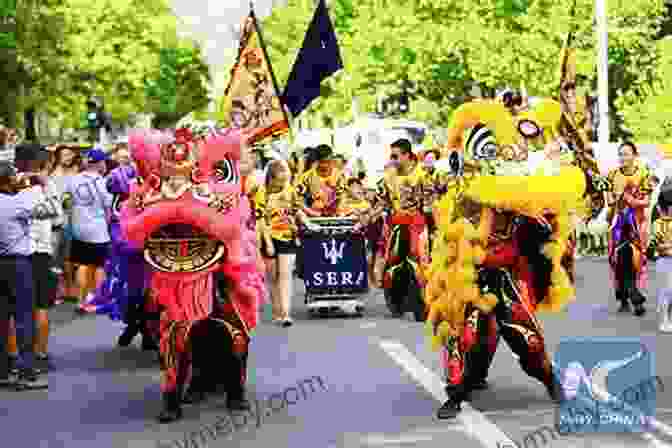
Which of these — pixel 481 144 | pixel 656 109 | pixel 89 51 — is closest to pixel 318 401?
pixel 481 144

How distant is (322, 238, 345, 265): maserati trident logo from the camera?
17484 mm

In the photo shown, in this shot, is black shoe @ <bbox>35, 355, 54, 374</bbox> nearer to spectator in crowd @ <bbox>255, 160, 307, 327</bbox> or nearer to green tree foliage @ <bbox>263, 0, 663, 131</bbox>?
spectator in crowd @ <bbox>255, 160, 307, 327</bbox>

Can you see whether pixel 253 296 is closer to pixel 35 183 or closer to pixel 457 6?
pixel 35 183

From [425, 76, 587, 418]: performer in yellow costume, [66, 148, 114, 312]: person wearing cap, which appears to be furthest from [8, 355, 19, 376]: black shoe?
[66, 148, 114, 312]: person wearing cap

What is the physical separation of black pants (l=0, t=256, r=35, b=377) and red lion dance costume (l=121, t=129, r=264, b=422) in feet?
6.11

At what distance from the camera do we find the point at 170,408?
34.1 feet

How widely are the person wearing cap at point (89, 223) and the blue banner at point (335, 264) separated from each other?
2387 mm

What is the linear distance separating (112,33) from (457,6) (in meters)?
19.1

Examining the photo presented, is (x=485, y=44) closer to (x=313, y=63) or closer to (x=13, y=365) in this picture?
(x=313, y=63)

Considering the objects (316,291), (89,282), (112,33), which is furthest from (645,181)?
(112,33)

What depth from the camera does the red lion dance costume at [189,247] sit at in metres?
10.1

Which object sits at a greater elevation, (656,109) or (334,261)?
(334,261)

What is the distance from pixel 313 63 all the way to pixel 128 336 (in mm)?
7076

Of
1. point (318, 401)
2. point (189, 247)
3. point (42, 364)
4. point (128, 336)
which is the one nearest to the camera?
point (189, 247)
